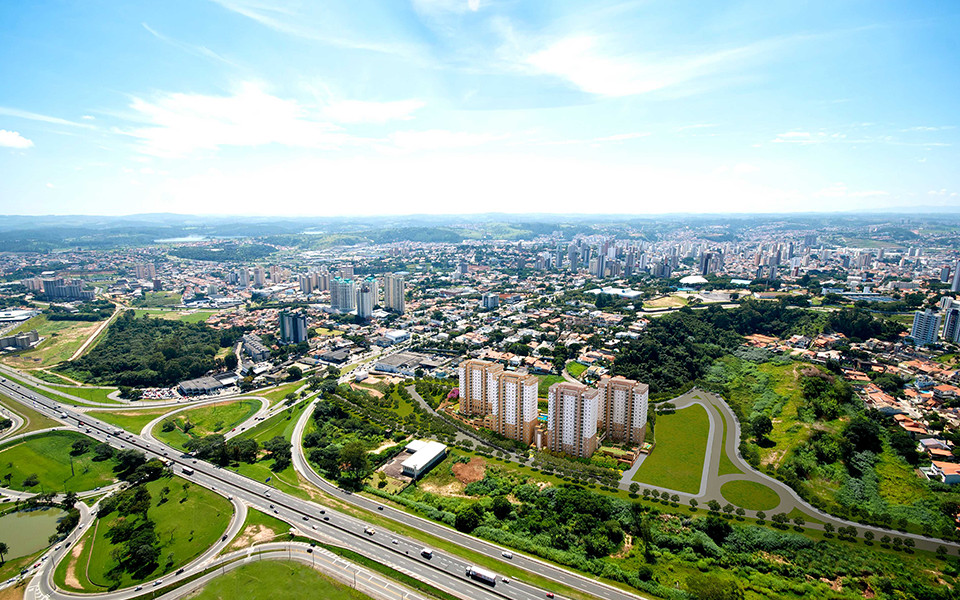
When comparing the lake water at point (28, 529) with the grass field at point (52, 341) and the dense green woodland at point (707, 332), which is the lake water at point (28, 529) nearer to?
the grass field at point (52, 341)

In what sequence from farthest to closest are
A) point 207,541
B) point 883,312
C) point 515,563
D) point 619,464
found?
1. point 883,312
2. point 619,464
3. point 207,541
4. point 515,563

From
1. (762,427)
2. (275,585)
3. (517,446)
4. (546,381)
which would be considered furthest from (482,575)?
(546,381)

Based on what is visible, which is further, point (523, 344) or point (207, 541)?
point (523, 344)

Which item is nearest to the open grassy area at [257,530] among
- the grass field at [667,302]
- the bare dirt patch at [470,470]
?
the bare dirt patch at [470,470]

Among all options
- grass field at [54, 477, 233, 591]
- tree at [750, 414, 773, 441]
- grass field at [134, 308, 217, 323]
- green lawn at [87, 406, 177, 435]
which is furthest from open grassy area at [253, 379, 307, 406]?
tree at [750, 414, 773, 441]

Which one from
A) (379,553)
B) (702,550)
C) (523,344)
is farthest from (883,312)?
(379,553)

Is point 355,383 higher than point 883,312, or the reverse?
point 883,312

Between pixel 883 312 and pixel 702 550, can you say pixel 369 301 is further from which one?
pixel 883 312
